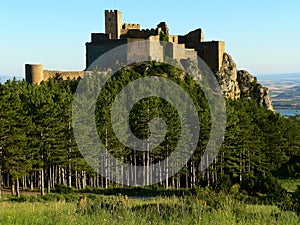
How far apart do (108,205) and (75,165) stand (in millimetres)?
32173

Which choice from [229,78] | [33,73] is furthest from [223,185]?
[229,78]

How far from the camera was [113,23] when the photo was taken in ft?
272

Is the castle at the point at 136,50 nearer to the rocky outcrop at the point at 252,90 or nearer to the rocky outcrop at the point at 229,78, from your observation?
the rocky outcrop at the point at 229,78

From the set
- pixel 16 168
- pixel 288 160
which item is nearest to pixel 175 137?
pixel 16 168

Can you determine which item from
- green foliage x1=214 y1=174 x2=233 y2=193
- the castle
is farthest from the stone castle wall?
green foliage x1=214 y1=174 x2=233 y2=193

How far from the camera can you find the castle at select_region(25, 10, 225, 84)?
75.3 meters

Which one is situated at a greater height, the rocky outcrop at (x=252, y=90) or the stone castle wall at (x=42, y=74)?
the stone castle wall at (x=42, y=74)

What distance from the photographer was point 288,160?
211 feet

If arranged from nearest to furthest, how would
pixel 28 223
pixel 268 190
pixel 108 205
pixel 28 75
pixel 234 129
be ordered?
pixel 28 223 < pixel 108 205 < pixel 268 190 < pixel 234 129 < pixel 28 75

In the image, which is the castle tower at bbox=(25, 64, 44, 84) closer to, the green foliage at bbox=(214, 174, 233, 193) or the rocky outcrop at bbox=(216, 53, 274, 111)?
the rocky outcrop at bbox=(216, 53, 274, 111)

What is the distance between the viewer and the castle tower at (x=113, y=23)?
82750mm

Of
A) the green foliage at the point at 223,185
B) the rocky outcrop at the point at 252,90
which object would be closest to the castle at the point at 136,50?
the rocky outcrop at the point at 252,90

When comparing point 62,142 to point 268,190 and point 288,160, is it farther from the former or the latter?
point 288,160

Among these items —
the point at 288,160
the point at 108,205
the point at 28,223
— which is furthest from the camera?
the point at 288,160
